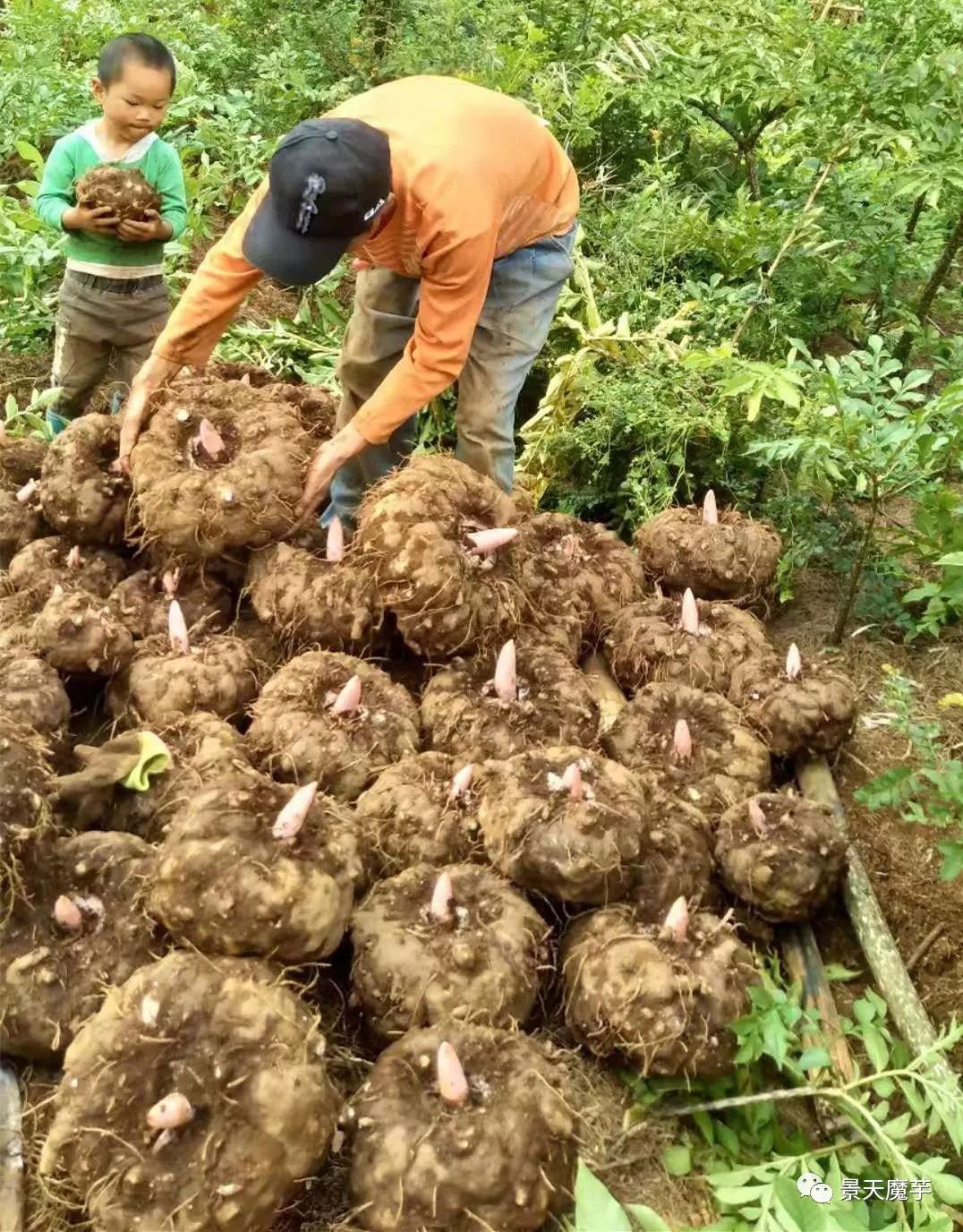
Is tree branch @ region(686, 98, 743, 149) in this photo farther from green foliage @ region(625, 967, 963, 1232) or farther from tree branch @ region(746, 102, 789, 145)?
green foliage @ region(625, 967, 963, 1232)

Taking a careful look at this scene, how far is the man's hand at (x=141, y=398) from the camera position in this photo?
11.9 feet

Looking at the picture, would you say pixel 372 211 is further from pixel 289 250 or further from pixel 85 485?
pixel 85 485

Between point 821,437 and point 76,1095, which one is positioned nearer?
point 76,1095

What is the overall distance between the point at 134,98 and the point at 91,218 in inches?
20.2

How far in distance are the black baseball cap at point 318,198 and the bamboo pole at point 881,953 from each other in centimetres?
230

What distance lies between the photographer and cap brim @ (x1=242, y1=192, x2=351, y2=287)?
9.91 ft

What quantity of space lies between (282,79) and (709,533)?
4.74 metres

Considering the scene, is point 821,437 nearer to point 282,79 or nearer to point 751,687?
point 751,687

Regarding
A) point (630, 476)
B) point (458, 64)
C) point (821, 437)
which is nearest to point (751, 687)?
point (821, 437)

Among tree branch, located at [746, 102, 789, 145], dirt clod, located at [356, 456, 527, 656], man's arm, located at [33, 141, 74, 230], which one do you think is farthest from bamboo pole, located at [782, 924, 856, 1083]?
tree branch, located at [746, 102, 789, 145]

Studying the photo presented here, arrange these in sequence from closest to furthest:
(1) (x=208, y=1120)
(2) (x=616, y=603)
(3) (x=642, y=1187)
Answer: (1) (x=208, y=1120) → (3) (x=642, y=1187) → (2) (x=616, y=603)

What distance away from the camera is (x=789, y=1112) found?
2.71 metres

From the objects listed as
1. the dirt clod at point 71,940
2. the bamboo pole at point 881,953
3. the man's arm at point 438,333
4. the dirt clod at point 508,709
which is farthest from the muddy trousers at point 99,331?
the bamboo pole at point 881,953

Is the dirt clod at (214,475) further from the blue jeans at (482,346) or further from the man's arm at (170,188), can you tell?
the man's arm at (170,188)
